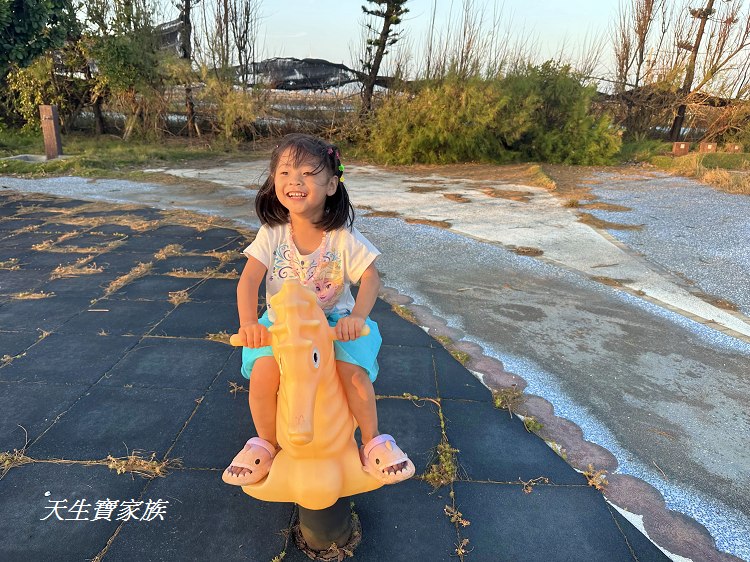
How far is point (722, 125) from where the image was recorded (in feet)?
40.9

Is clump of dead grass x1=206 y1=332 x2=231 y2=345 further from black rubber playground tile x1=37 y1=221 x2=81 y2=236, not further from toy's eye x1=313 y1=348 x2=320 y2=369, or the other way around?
black rubber playground tile x1=37 y1=221 x2=81 y2=236

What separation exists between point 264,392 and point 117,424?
3.35ft

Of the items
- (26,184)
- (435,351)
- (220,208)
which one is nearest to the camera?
(435,351)

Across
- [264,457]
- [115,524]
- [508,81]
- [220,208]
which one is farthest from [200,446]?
[508,81]

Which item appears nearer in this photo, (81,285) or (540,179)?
(81,285)

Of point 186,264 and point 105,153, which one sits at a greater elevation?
point 105,153

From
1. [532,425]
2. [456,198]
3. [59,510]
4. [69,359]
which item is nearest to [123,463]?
[59,510]

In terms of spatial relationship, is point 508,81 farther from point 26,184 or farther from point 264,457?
point 264,457

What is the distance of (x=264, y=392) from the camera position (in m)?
1.40

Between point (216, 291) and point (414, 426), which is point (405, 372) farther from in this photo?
point (216, 291)

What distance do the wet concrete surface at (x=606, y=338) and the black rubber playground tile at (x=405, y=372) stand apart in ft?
1.27

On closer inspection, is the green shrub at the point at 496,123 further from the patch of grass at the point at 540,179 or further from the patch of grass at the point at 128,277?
the patch of grass at the point at 128,277

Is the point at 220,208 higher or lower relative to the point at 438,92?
lower

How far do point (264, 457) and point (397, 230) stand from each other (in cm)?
422
